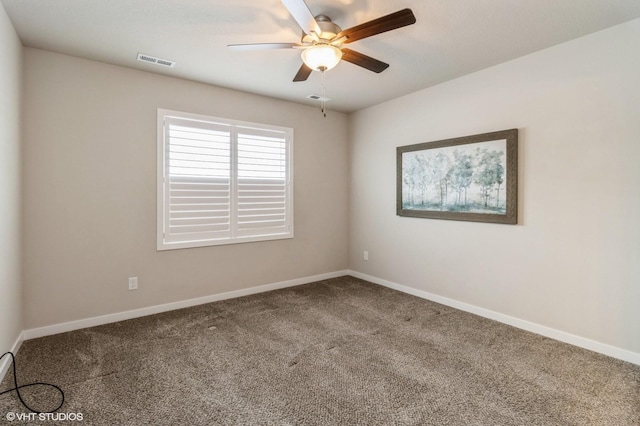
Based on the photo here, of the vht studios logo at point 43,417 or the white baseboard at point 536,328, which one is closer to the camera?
the vht studios logo at point 43,417

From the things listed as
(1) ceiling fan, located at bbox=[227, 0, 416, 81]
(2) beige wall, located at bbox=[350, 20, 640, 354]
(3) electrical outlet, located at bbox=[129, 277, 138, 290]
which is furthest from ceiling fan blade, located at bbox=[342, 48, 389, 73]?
(3) electrical outlet, located at bbox=[129, 277, 138, 290]

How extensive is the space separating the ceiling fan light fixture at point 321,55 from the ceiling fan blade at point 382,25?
0.41ft

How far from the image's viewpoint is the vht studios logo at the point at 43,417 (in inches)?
73.9

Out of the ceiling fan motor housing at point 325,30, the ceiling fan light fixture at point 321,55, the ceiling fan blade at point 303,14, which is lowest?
the ceiling fan light fixture at point 321,55

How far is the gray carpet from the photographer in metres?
1.95

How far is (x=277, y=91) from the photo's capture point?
162 inches

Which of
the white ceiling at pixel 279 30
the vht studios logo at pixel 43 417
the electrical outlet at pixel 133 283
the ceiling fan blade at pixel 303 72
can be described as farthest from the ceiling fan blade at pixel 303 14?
the electrical outlet at pixel 133 283

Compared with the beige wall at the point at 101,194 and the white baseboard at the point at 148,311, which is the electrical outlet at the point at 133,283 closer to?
the beige wall at the point at 101,194

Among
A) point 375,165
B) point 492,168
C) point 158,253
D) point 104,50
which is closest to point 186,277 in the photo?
point 158,253

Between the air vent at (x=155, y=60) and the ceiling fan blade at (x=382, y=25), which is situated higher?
the air vent at (x=155, y=60)

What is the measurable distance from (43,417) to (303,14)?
2.81m

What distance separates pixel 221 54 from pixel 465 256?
3299 millimetres

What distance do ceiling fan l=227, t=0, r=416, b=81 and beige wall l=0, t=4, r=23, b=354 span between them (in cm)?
168

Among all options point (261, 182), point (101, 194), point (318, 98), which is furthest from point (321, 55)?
point (101, 194)
